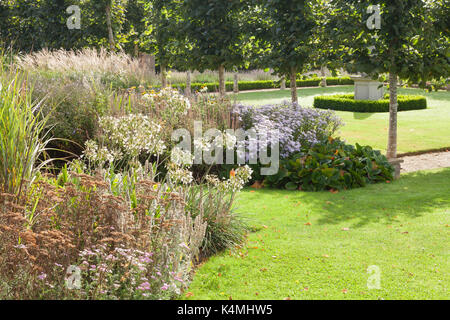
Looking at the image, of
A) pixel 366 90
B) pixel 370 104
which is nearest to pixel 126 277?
A: pixel 370 104

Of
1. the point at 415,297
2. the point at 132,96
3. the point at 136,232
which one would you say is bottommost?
the point at 415,297

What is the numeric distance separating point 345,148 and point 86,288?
5.26m

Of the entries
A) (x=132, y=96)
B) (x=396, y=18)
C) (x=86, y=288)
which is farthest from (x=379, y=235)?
(x=132, y=96)

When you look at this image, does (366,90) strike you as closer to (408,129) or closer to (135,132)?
(408,129)

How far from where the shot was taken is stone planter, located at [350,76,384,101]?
1507cm

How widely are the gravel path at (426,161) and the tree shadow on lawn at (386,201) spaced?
0.79m

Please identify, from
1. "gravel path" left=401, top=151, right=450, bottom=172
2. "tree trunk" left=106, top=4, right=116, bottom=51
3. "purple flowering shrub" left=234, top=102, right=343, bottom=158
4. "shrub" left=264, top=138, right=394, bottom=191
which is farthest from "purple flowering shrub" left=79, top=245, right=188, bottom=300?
"tree trunk" left=106, top=4, right=116, bottom=51

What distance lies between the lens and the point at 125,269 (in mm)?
3141

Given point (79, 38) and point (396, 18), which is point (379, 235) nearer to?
point (396, 18)

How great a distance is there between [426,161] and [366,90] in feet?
24.0

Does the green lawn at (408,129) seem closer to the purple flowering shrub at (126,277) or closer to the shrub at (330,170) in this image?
the shrub at (330,170)

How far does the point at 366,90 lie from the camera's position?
15234 mm

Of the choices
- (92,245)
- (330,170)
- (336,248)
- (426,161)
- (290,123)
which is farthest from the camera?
(426,161)

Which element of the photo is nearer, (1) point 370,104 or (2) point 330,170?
(2) point 330,170
